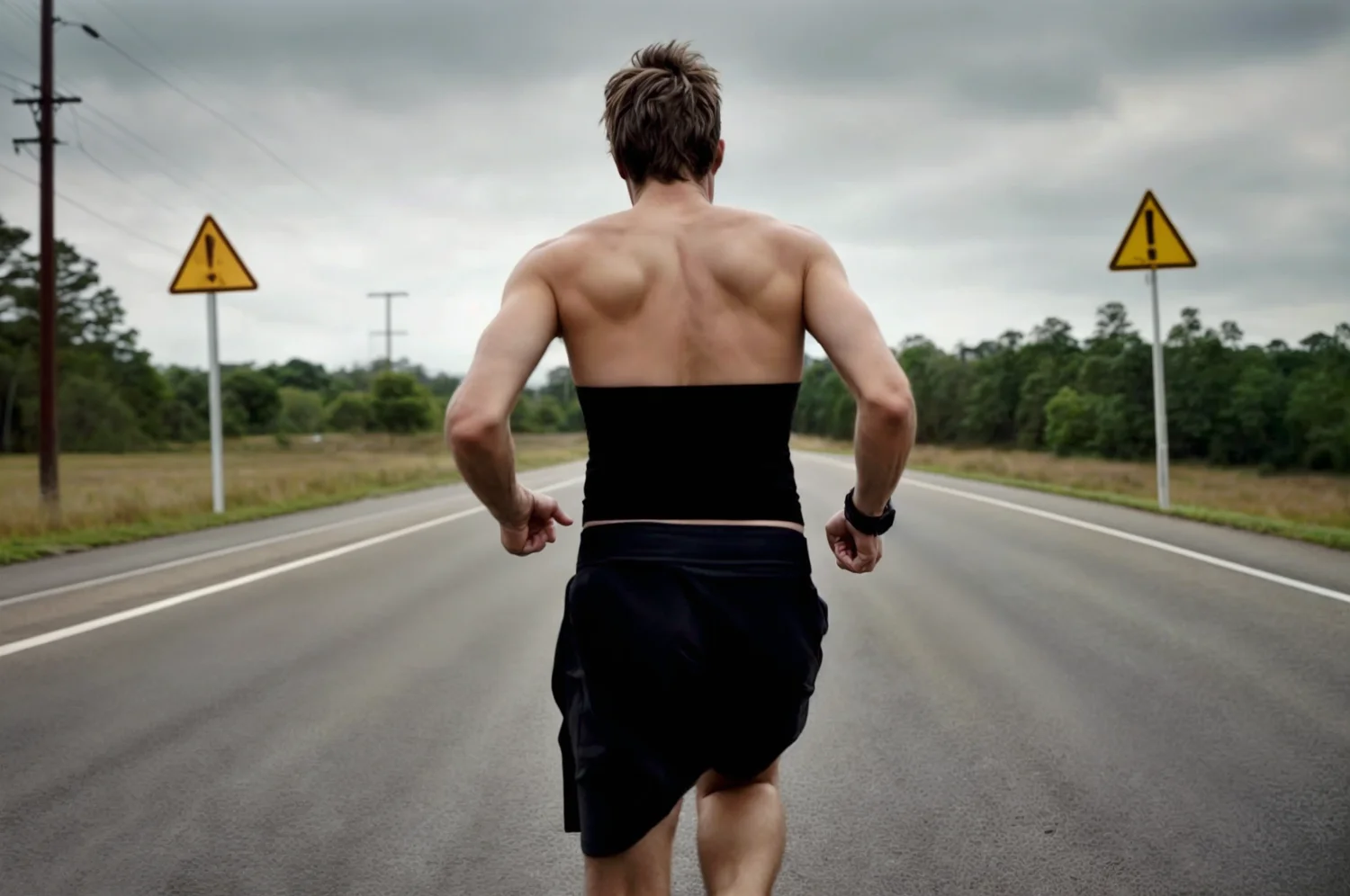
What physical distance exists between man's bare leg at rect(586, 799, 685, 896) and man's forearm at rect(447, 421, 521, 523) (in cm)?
65

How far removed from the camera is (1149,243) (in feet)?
50.7

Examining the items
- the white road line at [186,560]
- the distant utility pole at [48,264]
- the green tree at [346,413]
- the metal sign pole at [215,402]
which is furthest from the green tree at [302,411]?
the white road line at [186,560]

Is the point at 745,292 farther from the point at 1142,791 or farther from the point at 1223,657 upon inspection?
the point at 1223,657

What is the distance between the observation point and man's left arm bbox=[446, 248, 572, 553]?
207 cm

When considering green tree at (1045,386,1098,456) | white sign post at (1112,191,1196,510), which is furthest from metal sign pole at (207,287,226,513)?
green tree at (1045,386,1098,456)

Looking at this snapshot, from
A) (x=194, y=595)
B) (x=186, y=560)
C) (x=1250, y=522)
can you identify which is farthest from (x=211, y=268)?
(x=1250, y=522)

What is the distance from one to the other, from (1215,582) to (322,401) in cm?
15596

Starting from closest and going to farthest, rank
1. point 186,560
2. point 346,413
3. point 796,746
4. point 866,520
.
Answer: point 866,520
point 796,746
point 186,560
point 346,413

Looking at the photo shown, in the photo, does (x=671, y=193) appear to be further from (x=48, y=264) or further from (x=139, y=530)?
(x=48, y=264)

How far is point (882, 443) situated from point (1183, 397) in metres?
91.6

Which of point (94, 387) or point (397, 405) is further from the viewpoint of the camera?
point (397, 405)

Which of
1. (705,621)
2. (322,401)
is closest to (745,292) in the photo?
(705,621)

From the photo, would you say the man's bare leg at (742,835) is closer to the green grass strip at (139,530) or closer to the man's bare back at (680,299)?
the man's bare back at (680,299)

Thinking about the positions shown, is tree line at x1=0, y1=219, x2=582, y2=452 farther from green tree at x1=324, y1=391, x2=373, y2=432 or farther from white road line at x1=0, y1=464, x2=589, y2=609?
white road line at x1=0, y1=464, x2=589, y2=609
